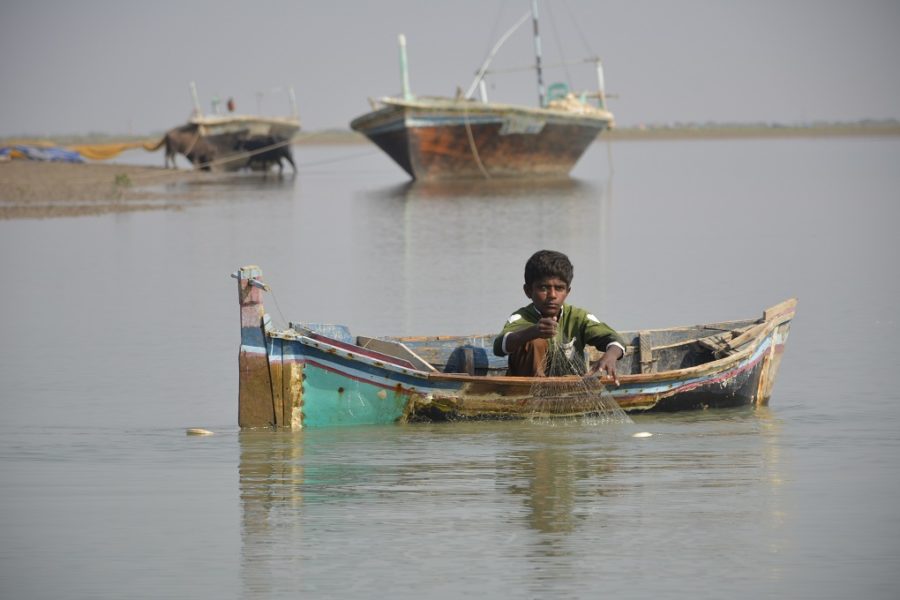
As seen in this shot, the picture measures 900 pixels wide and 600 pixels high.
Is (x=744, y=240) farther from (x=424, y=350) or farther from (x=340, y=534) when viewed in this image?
(x=340, y=534)

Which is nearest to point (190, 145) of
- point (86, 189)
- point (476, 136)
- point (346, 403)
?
point (476, 136)

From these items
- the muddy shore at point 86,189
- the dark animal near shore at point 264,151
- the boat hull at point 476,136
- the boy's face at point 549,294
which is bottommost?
the boy's face at point 549,294

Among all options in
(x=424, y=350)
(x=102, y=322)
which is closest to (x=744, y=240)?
(x=102, y=322)

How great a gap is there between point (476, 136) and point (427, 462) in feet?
101

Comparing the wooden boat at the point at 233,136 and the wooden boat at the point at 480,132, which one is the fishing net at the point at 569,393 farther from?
the wooden boat at the point at 233,136

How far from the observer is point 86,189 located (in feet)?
113

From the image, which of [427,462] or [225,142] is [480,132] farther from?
[427,462]

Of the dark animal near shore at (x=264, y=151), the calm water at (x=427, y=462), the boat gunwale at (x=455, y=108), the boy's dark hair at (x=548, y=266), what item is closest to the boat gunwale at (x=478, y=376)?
the calm water at (x=427, y=462)

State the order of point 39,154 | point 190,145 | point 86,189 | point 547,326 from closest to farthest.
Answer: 1. point 547,326
2. point 86,189
3. point 39,154
4. point 190,145

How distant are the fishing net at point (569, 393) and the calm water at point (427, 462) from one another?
5.3 inches

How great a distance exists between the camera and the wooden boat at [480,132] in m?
37.6

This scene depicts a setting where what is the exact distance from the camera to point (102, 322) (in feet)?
47.8

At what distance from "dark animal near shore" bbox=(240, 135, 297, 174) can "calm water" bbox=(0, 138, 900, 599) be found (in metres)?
28.8

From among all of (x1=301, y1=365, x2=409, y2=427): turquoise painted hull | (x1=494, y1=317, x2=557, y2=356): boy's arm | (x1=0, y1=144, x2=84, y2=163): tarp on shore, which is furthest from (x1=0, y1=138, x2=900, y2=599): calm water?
(x1=0, y1=144, x2=84, y2=163): tarp on shore
